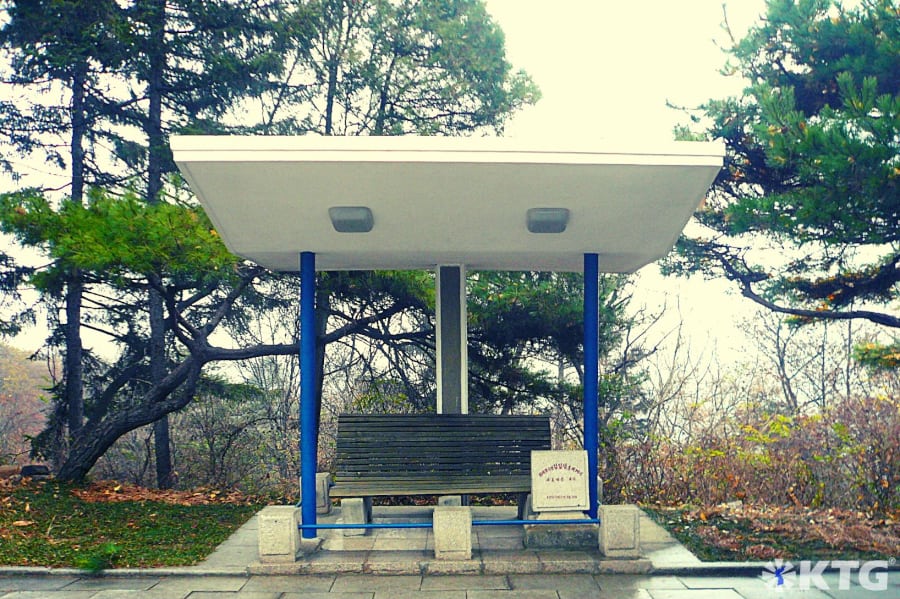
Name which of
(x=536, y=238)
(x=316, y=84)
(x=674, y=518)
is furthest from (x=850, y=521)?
(x=316, y=84)

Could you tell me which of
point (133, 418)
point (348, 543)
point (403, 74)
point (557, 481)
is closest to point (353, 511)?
point (348, 543)

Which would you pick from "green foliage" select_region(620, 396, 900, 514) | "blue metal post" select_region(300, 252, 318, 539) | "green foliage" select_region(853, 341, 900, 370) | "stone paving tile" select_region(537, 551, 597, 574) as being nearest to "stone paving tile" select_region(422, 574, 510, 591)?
"stone paving tile" select_region(537, 551, 597, 574)

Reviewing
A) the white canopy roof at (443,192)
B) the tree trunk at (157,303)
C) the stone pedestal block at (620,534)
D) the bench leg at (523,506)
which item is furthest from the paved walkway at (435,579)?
the tree trunk at (157,303)

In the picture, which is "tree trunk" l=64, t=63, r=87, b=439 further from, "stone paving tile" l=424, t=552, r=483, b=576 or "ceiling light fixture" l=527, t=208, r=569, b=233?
"ceiling light fixture" l=527, t=208, r=569, b=233

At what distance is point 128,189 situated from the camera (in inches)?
384

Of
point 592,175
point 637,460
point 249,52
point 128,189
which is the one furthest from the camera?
point 249,52

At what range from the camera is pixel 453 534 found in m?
5.29

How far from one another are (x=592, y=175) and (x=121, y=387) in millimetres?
8474

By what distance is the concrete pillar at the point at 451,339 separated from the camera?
6.80 m

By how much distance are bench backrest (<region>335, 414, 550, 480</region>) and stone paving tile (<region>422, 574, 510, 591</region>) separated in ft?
3.56

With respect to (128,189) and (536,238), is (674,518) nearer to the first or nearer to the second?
(536,238)

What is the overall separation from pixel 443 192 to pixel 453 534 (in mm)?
Answer: 2512

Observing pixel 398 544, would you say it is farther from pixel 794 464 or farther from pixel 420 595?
pixel 794 464

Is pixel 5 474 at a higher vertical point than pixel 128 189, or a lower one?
lower
